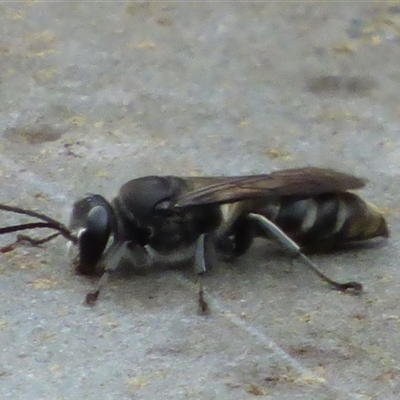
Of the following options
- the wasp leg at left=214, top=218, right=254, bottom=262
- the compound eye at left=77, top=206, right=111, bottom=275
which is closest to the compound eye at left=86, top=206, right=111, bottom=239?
the compound eye at left=77, top=206, right=111, bottom=275

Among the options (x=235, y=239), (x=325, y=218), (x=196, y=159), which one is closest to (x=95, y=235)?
(x=235, y=239)

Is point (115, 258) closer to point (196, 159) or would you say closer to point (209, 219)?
point (209, 219)

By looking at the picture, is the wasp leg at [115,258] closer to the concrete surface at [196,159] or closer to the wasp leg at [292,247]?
the concrete surface at [196,159]

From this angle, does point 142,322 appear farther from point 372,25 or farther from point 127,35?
point 372,25

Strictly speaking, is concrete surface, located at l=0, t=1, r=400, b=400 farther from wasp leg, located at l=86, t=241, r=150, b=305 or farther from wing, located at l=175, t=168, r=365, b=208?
wing, located at l=175, t=168, r=365, b=208

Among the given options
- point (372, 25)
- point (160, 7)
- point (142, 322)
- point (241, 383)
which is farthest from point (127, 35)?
point (241, 383)

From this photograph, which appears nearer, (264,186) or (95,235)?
(95,235)

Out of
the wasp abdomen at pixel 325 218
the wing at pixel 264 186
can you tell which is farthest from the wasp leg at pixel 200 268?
the wasp abdomen at pixel 325 218
